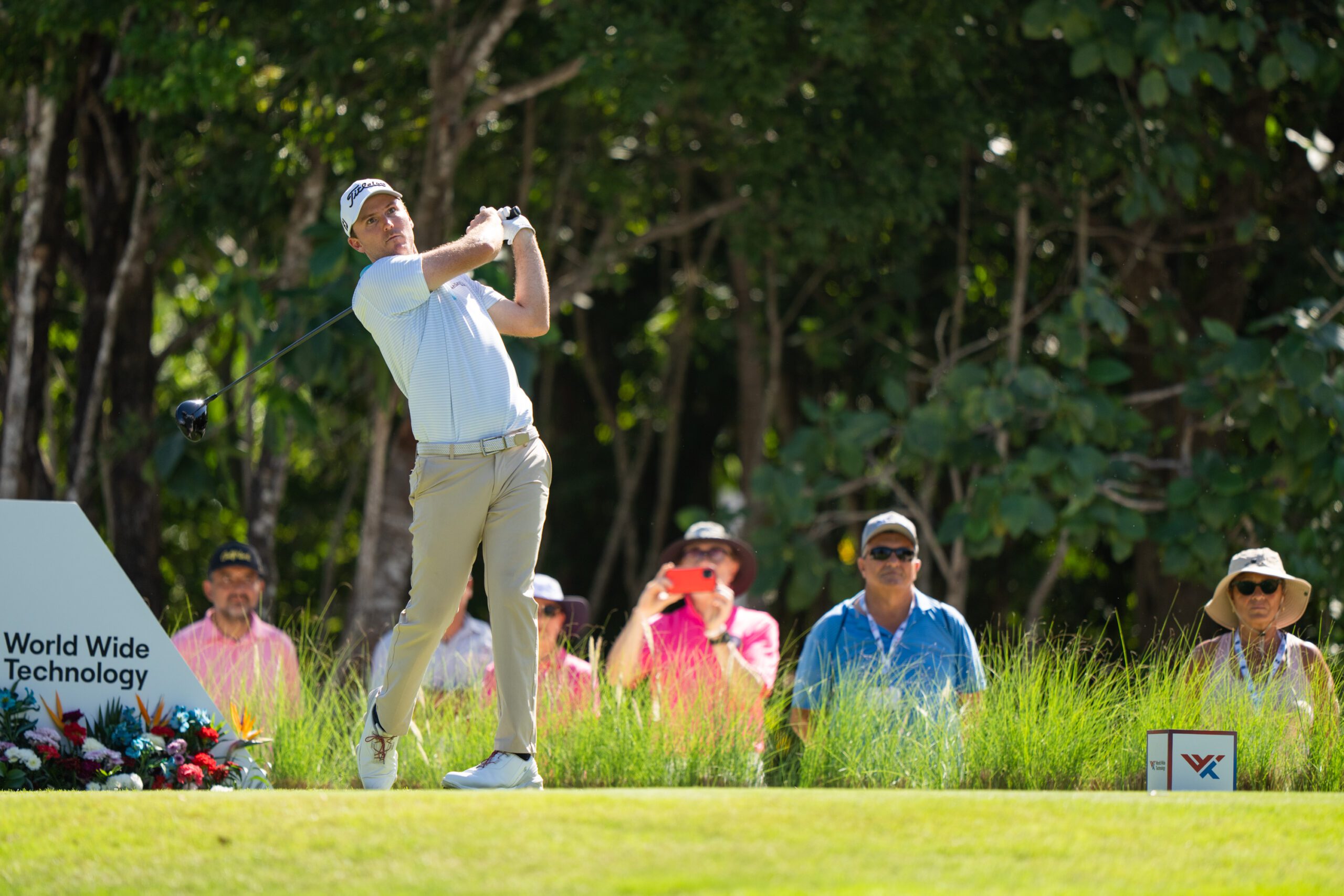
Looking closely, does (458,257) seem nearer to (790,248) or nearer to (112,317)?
(790,248)

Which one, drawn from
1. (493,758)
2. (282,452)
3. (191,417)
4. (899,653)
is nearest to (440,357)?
(191,417)

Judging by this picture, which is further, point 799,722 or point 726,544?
point 726,544

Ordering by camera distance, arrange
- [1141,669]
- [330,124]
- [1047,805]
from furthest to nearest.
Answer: [330,124]
[1141,669]
[1047,805]

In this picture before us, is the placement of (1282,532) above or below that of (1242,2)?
below

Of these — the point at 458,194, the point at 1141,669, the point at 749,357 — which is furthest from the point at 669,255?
the point at 1141,669

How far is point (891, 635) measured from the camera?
5855 millimetres

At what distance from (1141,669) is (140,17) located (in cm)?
646

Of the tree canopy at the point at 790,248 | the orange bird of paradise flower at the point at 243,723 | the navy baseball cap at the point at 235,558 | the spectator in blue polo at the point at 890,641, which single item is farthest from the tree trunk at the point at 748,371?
the orange bird of paradise flower at the point at 243,723

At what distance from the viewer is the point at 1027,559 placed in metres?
12.7

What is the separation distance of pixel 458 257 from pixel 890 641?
7.79 ft

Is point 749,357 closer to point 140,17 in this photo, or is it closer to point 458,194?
point 458,194

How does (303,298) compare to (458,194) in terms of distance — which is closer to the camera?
(303,298)

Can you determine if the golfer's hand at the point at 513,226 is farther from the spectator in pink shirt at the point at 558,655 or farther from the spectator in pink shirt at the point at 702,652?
the spectator in pink shirt at the point at 702,652

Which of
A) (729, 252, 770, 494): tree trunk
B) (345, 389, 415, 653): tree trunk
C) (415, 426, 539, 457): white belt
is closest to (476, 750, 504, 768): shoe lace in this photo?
(415, 426, 539, 457): white belt
